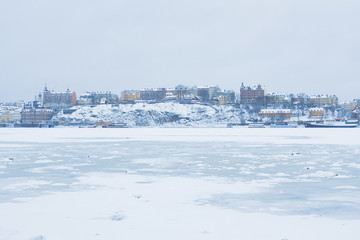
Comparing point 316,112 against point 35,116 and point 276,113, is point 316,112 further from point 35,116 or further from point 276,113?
point 35,116

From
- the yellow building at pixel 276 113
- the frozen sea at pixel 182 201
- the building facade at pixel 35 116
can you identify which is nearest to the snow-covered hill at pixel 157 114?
the yellow building at pixel 276 113

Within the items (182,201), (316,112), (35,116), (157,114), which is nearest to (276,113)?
(316,112)

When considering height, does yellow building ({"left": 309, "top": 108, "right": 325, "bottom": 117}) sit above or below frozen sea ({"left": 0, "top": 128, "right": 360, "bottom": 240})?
above

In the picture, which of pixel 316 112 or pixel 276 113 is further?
pixel 316 112

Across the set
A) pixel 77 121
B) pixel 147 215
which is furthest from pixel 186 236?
pixel 77 121

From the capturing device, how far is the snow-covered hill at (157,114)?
169625 millimetres

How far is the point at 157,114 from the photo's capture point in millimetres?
175500

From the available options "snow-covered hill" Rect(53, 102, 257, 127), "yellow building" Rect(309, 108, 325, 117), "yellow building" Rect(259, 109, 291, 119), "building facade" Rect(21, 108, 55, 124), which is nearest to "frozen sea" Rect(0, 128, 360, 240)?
"snow-covered hill" Rect(53, 102, 257, 127)

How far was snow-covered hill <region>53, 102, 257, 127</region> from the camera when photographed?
557ft

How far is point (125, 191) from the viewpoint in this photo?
561 inches

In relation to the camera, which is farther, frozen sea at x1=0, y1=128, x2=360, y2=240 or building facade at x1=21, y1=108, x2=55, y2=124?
building facade at x1=21, y1=108, x2=55, y2=124

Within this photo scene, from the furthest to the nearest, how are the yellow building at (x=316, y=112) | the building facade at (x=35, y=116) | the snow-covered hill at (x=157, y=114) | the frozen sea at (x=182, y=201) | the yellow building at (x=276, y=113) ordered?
the building facade at (x=35, y=116)
the yellow building at (x=316, y=112)
the snow-covered hill at (x=157, y=114)
the yellow building at (x=276, y=113)
the frozen sea at (x=182, y=201)

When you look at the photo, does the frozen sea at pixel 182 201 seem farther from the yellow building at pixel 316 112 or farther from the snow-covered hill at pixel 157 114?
the yellow building at pixel 316 112

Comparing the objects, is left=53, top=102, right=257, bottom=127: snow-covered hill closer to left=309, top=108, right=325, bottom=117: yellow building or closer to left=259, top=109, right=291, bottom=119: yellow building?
left=259, top=109, right=291, bottom=119: yellow building
